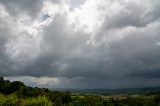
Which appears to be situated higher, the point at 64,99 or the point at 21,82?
the point at 21,82

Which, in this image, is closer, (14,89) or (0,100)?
(0,100)

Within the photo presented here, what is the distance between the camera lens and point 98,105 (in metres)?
89.2

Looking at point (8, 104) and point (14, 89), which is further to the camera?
point (14, 89)

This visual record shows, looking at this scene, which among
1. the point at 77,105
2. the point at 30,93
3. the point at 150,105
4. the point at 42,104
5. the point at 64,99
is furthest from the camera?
the point at 150,105

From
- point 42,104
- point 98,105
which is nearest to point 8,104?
point 42,104

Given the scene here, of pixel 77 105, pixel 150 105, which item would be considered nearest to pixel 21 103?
pixel 77 105

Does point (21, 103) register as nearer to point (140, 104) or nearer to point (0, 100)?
point (0, 100)

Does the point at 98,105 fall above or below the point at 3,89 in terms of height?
below

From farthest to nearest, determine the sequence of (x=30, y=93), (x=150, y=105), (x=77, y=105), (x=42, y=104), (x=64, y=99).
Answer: (x=150, y=105)
(x=64, y=99)
(x=30, y=93)
(x=77, y=105)
(x=42, y=104)

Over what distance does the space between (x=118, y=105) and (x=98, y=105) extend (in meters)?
10.5

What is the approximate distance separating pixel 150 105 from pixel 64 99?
31.0 meters

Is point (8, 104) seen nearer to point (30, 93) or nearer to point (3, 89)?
point (30, 93)

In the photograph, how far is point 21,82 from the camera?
344 ft

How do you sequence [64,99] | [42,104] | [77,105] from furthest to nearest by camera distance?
[64,99]
[77,105]
[42,104]
